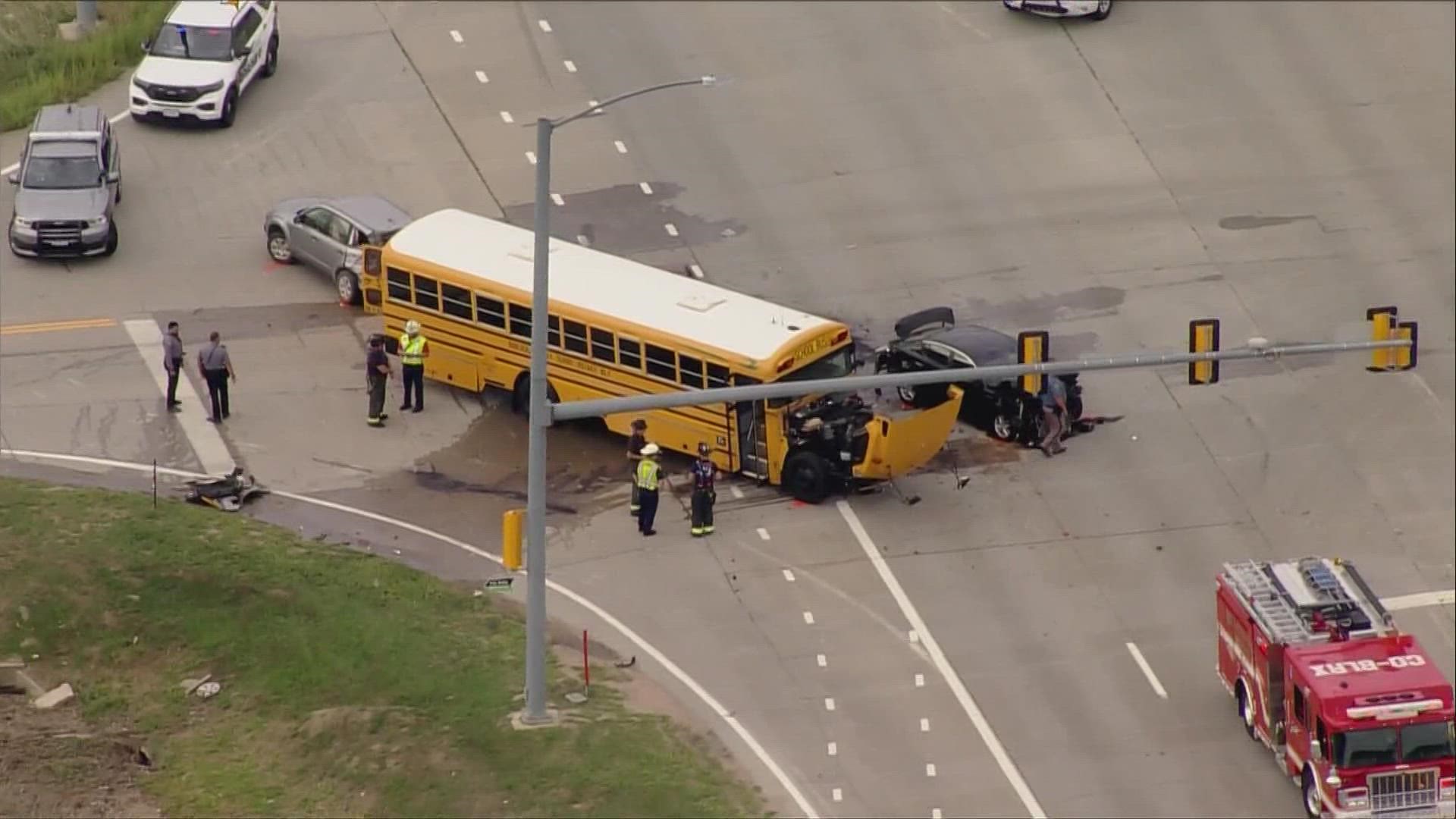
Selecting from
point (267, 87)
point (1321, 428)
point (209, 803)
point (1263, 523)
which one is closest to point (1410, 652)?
point (1263, 523)

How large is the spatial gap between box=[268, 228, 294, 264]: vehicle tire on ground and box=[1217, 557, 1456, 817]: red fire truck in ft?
65.0

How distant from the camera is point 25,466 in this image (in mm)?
45281

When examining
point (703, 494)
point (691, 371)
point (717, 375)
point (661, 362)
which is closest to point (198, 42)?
point (661, 362)

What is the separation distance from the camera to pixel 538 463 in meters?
37.6

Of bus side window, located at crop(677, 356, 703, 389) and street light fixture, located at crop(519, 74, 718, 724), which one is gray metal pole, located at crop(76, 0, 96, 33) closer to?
bus side window, located at crop(677, 356, 703, 389)

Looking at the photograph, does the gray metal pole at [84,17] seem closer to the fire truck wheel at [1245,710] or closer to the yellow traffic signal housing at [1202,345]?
the yellow traffic signal housing at [1202,345]

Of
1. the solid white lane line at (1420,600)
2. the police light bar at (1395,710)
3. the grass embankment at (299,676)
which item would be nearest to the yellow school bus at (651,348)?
the grass embankment at (299,676)

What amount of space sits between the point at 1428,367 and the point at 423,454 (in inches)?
700

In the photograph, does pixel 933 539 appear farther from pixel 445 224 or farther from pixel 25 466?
pixel 25 466

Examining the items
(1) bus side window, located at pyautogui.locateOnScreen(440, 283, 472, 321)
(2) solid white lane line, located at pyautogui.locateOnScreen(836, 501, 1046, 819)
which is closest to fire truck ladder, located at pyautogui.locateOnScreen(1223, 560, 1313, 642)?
(2) solid white lane line, located at pyautogui.locateOnScreen(836, 501, 1046, 819)

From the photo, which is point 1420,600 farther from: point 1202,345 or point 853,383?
point 853,383

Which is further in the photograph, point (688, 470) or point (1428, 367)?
point (1428, 367)

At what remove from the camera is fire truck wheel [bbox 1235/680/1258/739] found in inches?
1571

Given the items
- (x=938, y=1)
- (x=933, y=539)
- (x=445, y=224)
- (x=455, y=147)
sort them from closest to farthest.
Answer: (x=933, y=539), (x=445, y=224), (x=455, y=147), (x=938, y=1)
